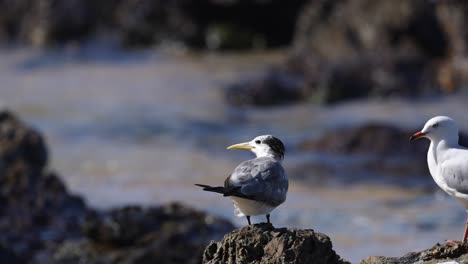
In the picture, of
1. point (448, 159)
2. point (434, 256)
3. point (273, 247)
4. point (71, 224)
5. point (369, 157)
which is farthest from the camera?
point (369, 157)

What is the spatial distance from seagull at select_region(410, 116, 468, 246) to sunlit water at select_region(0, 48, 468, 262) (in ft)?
→ 12.4

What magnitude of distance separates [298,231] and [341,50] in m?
13.2

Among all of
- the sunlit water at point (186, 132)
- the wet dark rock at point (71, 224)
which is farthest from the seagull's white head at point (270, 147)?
the sunlit water at point (186, 132)

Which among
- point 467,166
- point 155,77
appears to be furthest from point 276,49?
point 467,166

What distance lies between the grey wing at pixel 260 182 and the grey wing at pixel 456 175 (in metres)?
0.87

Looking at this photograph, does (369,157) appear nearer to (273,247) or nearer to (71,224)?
(71,224)

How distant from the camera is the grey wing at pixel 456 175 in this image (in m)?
5.63

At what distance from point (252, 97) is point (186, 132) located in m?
1.87

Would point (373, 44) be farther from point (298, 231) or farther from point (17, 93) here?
point (298, 231)

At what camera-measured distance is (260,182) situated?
17.6 feet

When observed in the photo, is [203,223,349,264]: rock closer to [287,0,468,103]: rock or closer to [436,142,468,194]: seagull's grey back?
[436,142,468,194]: seagull's grey back

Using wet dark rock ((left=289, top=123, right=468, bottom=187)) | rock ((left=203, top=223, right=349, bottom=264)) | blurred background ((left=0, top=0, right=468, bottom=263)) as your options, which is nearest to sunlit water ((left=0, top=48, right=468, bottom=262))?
blurred background ((left=0, top=0, right=468, bottom=263))

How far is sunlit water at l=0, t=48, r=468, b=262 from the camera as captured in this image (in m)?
11.3

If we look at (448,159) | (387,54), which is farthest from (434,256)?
(387,54)
